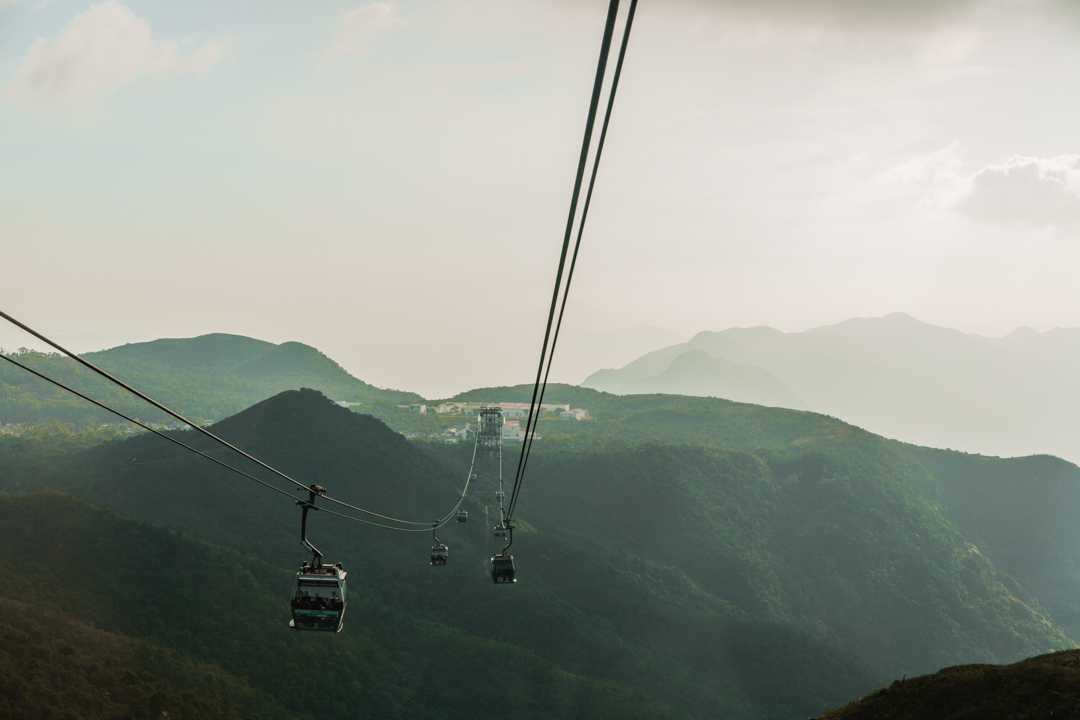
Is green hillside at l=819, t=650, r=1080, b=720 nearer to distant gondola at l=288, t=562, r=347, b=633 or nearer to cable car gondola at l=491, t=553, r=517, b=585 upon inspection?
cable car gondola at l=491, t=553, r=517, b=585

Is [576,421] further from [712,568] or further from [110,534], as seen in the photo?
[110,534]

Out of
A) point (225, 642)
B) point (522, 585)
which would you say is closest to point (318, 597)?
point (225, 642)

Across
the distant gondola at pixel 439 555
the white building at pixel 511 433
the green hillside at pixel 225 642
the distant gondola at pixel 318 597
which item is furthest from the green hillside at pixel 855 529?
the distant gondola at pixel 318 597

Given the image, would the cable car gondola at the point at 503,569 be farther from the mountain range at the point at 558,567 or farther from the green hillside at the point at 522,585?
the green hillside at the point at 522,585

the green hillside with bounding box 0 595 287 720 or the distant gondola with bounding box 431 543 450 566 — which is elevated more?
the distant gondola with bounding box 431 543 450 566

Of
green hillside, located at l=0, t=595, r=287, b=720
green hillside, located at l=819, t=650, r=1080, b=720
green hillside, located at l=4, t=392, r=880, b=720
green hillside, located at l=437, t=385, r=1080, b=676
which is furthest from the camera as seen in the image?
green hillside, located at l=437, t=385, r=1080, b=676

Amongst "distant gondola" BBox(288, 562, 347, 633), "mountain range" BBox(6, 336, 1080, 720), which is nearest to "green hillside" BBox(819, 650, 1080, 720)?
"mountain range" BBox(6, 336, 1080, 720)
